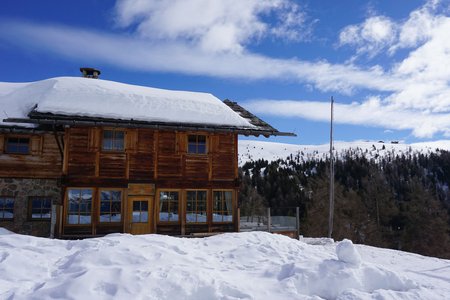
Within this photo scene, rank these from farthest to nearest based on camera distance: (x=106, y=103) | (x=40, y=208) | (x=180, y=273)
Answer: (x=106, y=103), (x=40, y=208), (x=180, y=273)

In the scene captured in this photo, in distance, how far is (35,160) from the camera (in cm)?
1647

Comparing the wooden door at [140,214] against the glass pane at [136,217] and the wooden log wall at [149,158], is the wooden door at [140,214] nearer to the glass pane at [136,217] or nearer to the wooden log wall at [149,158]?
the glass pane at [136,217]

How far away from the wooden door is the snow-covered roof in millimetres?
3670

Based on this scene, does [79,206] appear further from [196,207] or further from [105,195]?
[196,207]

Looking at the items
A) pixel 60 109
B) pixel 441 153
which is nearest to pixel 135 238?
pixel 60 109

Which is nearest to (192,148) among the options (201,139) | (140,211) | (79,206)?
(201,139)

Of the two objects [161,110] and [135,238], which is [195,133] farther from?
[135,238]

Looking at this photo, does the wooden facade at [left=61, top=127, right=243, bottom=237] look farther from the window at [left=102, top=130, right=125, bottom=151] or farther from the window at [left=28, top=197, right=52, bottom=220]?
the window at [left=28, top=197, right=52, bottom=220]

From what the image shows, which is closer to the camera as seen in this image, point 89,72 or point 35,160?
point 35,160

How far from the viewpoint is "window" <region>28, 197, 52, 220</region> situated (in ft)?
53.4

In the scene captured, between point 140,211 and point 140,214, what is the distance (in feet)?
0.45

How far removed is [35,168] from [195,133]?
749 centimetres

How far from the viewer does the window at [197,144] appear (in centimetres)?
1734

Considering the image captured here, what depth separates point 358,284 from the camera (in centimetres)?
735
